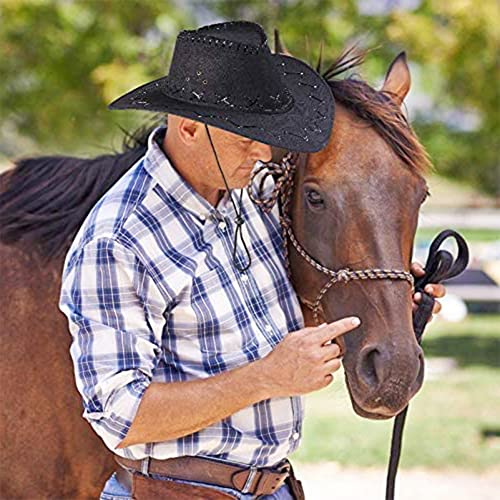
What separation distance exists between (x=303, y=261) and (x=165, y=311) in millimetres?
421

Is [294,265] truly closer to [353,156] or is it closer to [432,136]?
[353,156]

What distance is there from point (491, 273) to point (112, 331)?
7694 mm

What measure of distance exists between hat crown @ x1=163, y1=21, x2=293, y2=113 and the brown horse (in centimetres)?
26

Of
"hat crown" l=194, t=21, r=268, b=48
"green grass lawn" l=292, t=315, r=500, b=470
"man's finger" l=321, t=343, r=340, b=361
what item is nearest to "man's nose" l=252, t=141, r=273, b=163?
"hat crown" l=194, t=21, r=268, b=48

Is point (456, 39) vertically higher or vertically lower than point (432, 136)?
higher

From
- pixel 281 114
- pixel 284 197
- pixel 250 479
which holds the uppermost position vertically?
pixel 281 114

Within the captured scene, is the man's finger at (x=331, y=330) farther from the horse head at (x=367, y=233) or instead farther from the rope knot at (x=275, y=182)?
the rope knot at (x=275, y=182)

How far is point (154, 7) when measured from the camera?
9172 mm

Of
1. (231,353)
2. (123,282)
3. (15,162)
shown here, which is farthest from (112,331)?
(15,162)

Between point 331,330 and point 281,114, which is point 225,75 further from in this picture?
point 331,330

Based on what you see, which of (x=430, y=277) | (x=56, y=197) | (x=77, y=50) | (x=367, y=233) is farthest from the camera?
(x=77, y=50)

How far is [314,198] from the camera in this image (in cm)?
266

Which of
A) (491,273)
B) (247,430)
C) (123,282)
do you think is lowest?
(491,273)

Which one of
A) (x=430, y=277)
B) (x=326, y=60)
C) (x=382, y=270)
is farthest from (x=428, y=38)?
(x=382, y=270)
